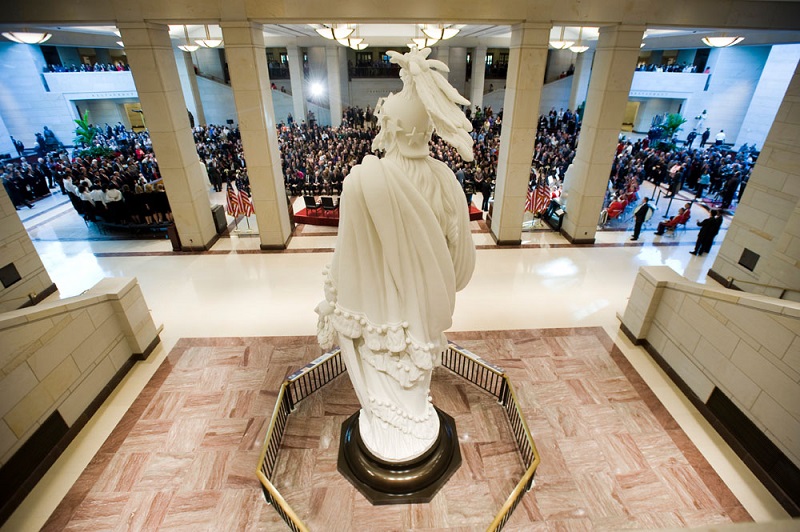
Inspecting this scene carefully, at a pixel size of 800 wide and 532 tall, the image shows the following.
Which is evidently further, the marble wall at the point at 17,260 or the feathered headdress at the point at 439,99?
the marble wall at the point at 17,260

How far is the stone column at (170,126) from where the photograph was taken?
7750 mm

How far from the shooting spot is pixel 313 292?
306 inches

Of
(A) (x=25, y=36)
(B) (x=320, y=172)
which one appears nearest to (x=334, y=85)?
(B) (x=320, y=172)

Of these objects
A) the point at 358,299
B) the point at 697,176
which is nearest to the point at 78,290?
the point at 358,299

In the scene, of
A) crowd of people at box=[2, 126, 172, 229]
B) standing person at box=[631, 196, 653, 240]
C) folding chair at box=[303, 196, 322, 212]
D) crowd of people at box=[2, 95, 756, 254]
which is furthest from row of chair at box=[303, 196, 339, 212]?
standing person at box=[631, 196, 653, 240]

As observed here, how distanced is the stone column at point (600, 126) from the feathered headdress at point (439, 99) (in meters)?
7.56

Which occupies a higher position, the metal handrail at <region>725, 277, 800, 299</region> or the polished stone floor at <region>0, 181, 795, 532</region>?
the metal handrail at <region>725, 277, 800, 299</region>

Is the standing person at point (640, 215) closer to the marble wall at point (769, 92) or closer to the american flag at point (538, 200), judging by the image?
the american flag at point (538, 200)

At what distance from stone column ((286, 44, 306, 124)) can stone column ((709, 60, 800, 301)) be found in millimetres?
19834

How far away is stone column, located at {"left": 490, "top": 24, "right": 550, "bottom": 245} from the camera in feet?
26.5

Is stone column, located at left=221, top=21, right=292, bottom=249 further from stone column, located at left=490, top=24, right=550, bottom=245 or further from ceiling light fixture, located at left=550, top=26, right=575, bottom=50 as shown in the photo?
ceiling light fixture, located at left=550, top=26, right=575, bottom=50

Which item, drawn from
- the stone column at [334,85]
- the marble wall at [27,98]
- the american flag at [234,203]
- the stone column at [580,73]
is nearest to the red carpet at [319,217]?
the american flag at [234,203]

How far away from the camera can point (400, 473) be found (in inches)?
156

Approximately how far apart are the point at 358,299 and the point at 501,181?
7.27 meters
